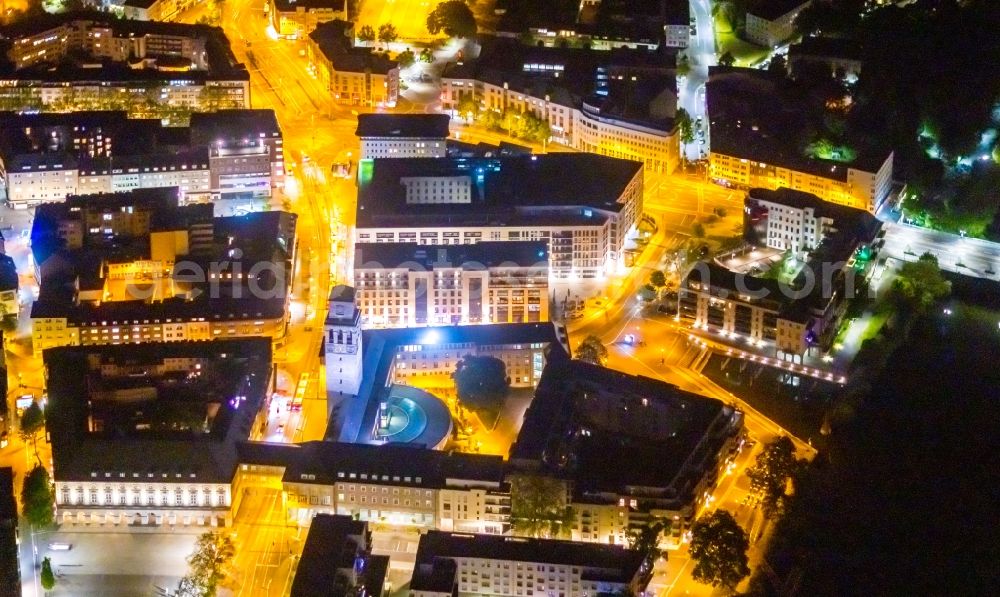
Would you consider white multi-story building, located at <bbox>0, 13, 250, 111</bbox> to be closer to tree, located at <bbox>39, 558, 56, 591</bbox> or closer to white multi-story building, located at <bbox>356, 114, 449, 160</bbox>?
white multi-story building, located at <bbox>356, 114, 449, 160</bbox>

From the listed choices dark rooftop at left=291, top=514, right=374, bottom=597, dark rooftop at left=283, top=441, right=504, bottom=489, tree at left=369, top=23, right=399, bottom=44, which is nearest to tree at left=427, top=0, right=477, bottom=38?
tree at left=369, top=23, right=399, bottom=44

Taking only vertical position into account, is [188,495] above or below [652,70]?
below

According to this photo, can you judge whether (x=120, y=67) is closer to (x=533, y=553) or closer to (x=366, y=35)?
(x=366, y=35)

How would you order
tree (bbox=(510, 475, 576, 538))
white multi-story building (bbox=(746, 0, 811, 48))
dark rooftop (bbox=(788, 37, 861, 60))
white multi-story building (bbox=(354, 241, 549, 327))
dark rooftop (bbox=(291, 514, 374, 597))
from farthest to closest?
white multi-story building (bbox=(746, 0, 811, 48)) → dark rooftop (bbox=(788, 37, 861, 60)) → white multi-story building (bbox=(354, 241, 549, 327)) → tree (bbox=(510, 475, 576, 538)) → dark rooftop (bbox=(291, 514, 374, 597))

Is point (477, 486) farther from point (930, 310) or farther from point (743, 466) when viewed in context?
point (930, 310)

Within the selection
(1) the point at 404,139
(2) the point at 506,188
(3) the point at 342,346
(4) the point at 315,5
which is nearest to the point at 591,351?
(3) the point at 342,346

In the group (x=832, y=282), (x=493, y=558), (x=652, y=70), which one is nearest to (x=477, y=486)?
(x=493, y=558)
